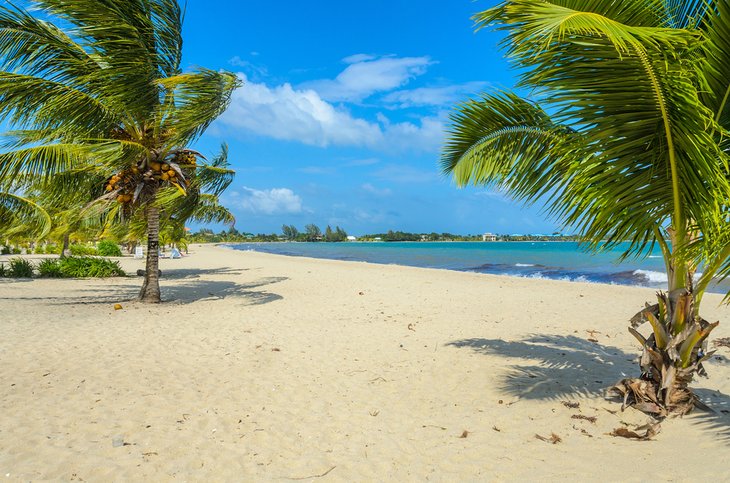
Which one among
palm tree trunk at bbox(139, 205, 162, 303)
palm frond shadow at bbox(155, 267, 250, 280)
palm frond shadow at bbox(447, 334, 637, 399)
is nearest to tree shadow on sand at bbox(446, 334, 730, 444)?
palm frond shadow at bbox(447, 334, 637, 399)

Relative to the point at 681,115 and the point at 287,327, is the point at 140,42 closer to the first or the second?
the point at 287,327

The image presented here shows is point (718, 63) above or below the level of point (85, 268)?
above

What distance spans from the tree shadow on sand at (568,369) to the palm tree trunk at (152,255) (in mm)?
7375

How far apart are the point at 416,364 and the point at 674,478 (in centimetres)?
322

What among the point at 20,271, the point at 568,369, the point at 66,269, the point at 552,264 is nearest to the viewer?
the point at 568,369

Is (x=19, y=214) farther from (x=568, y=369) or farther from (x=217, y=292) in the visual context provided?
(x=568, y=369)

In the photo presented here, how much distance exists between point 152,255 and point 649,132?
10.1 metres

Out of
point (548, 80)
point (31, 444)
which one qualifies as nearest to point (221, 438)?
point (31, 444)

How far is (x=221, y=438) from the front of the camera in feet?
11.6

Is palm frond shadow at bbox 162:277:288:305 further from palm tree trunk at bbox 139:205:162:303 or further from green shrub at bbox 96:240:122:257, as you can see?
green shrub at bbox 96:240:122:257

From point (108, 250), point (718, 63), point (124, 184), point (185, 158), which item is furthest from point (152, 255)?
point (108, 250)

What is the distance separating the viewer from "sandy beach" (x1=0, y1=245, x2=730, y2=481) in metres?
3.13

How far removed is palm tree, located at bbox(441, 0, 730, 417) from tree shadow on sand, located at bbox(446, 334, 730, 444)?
1.64ft

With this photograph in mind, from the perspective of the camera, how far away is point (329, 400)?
450 centimetres
